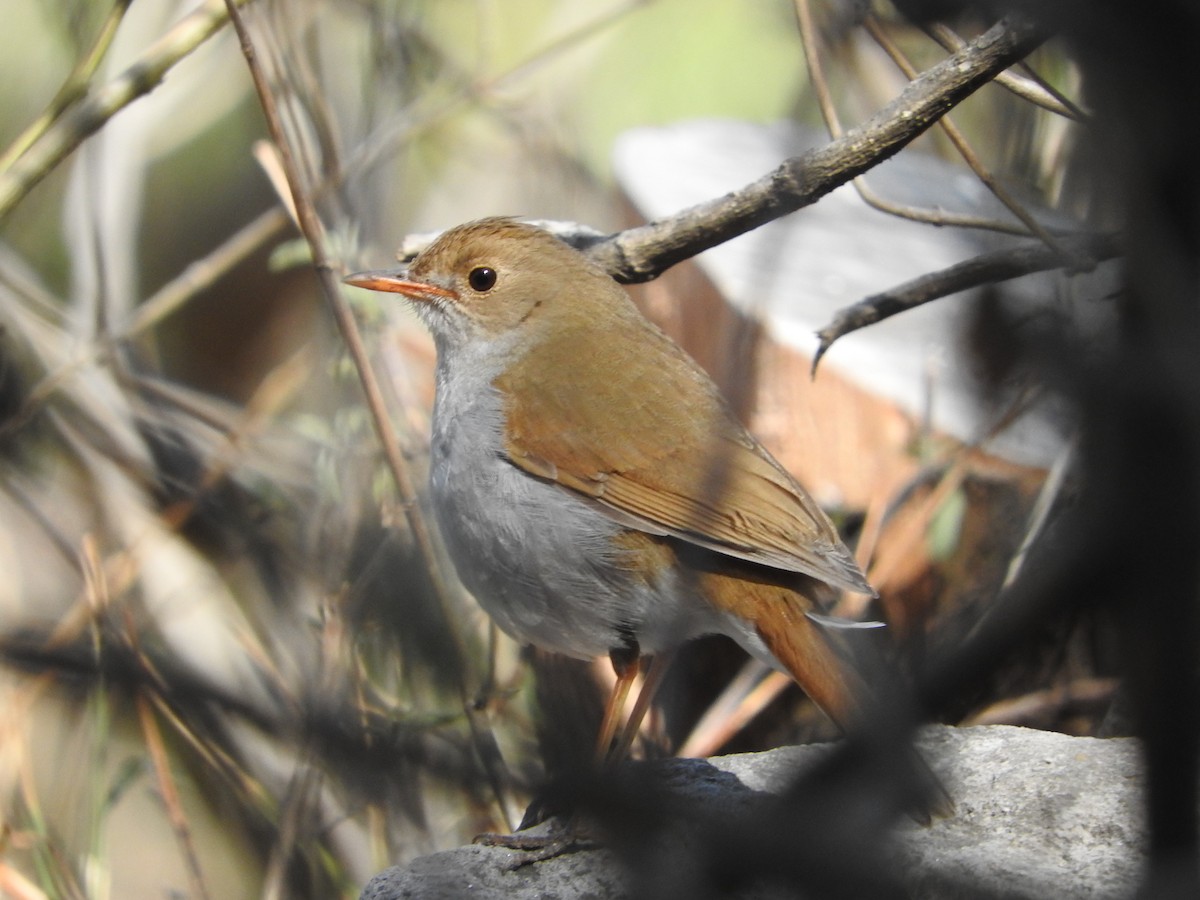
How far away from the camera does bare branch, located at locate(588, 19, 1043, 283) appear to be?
2283mm

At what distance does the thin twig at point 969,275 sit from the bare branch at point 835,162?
336mm

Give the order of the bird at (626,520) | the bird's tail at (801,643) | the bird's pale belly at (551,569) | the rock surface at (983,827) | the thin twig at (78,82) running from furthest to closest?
the thin twig at (78,82), the bird's pale belly at (551,569), the bird at (626,520), the bird's tail at (801,643), the rock surface at (983,827)

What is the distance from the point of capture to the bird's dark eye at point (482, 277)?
11.2 feet

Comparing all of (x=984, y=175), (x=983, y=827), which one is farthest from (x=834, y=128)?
(x=983, y=827)

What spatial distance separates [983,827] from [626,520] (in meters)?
0.92

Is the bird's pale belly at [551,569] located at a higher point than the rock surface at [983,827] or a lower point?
higher

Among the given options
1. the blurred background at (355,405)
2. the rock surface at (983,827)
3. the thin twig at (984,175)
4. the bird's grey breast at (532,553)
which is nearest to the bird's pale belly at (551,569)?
the bird's grey breast at (532,553)

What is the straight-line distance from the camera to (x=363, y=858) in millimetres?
3883

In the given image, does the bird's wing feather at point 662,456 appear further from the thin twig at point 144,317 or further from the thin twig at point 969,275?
the thin twig at point 144,317

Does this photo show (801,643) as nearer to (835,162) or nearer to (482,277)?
(835,162)

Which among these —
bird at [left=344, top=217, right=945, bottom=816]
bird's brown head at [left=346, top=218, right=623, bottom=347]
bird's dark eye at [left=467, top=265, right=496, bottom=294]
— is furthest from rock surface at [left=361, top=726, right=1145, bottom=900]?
bird's dark eye at [left=467, top=265, right=496, bottom=294]

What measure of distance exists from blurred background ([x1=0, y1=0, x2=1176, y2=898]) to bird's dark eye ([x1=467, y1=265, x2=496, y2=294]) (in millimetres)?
536

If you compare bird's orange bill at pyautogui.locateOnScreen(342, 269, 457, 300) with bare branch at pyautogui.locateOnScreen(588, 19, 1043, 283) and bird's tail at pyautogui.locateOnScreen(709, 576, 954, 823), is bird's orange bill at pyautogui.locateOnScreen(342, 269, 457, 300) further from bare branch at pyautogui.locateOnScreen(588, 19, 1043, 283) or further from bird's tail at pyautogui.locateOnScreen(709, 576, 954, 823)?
bird's tail at pyautogui.locateOnScreen(709, 576, 954, 823)

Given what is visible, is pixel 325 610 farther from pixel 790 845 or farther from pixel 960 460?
pixel 790 845
